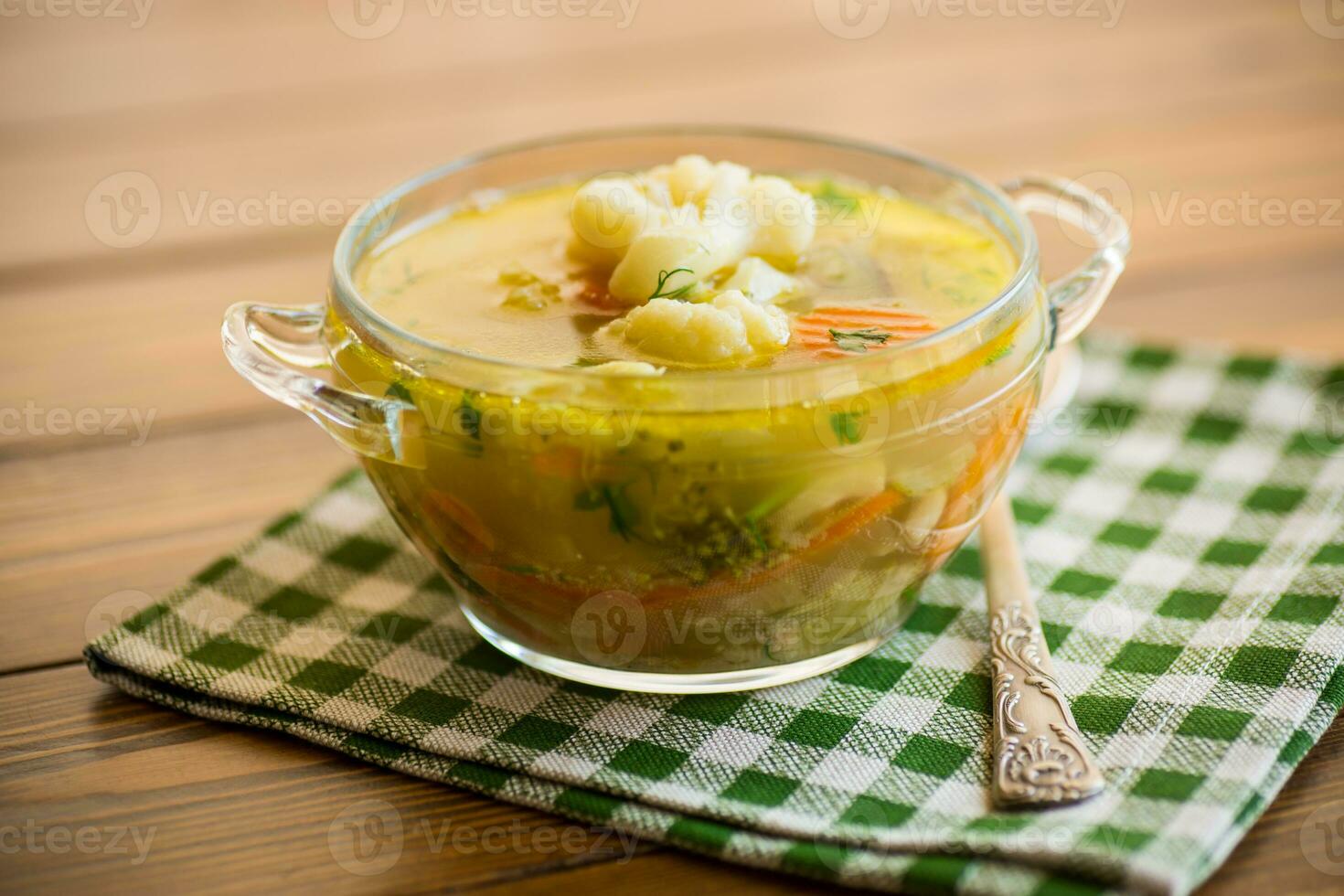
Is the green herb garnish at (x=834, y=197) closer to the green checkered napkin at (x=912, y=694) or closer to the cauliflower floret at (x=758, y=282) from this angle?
the cauliflower floret at (x=758, y=282)

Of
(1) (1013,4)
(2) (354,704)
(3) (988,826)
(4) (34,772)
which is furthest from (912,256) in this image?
(1) (1013,4)

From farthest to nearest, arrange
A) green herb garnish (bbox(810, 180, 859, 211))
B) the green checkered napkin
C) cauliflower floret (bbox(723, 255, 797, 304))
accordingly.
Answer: green herb garnish (bbox(810, 180, 859, 211)) < cauliflower floret (bbox(723, 255, 797, 304)) < the green checkered napkin

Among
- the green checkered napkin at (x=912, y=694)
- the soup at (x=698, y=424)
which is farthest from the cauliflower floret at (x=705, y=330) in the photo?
the green checkered napkin at (x=912, y=694)

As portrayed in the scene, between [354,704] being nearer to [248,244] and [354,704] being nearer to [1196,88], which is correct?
[248,244]

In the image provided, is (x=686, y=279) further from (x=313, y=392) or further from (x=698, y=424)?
(x=313, y=392)

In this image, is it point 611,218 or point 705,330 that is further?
point 611,218

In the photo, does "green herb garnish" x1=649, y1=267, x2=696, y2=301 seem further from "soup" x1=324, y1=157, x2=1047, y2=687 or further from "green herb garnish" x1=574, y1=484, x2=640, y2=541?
"green herb garnish" x1=574, y1=484, x2=640, y2=541

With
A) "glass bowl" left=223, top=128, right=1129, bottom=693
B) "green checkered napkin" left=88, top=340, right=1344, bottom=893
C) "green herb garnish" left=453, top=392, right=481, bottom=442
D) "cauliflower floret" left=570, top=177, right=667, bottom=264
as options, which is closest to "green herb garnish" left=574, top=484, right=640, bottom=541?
"glass bowl" left=223, top=128, right=1129, bottom=693

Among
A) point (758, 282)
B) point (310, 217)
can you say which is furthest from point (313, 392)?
point (310, 217)
